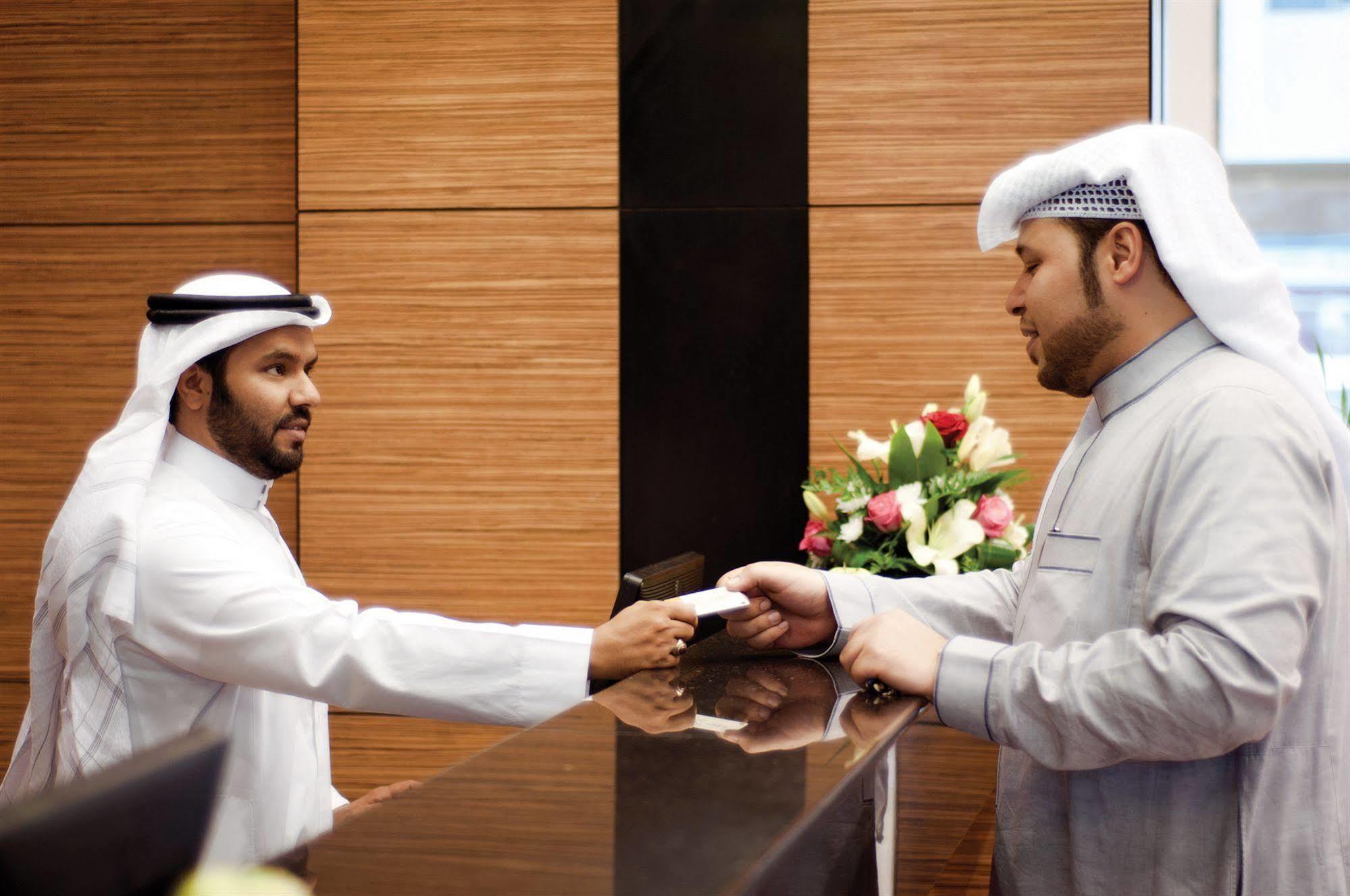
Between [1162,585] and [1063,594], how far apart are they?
20cm

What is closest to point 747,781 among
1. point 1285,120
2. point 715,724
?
point 715,724

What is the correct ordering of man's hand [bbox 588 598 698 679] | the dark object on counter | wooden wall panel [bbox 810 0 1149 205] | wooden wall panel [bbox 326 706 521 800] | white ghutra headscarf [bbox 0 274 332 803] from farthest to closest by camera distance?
wooden wall panel [bbox 326 706 521 800] → wooden wall panel [bbox 810 0 1149 205] → white ghutra headscarf [bbox 0 274 332 803] → man's hand [bbox 588 598 698 679] → the dark object on counter

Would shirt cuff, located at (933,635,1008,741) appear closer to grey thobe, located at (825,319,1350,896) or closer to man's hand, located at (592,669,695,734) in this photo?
grey thobe, located at (825,319,1350,896)

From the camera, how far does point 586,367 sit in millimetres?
3375

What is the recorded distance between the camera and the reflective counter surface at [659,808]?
850 millimetres

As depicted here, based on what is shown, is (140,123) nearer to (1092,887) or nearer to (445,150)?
(445,150)

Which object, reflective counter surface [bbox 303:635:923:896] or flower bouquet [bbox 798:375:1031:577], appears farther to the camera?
flower bouquet [bbox 798:375:1031:577]

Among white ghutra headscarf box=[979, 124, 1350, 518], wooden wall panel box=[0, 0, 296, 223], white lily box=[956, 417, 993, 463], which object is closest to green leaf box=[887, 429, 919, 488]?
white lily box=[956, 417, 993, 463]

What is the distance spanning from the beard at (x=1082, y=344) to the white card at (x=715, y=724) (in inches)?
29.3

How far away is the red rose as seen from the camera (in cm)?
284

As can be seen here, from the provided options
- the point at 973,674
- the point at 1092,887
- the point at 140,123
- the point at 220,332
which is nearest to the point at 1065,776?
the point at 1092,887

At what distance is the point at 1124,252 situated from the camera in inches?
61.1

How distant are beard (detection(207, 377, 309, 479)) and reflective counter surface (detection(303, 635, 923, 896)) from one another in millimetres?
1127

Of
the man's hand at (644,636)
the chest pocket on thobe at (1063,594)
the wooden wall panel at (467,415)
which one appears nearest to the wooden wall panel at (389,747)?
the wooden wall panel at (467,415)
